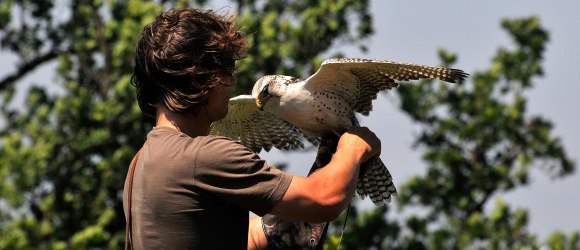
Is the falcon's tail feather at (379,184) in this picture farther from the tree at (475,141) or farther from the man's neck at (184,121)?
the tree at (475,141)

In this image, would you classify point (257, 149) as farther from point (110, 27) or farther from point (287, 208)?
point (110, 27)

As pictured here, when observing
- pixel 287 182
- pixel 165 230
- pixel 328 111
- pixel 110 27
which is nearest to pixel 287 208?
pixel 287 182

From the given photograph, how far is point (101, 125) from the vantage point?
496 inches

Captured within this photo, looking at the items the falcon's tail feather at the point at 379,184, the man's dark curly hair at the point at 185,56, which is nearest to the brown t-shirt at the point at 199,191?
the man's dark curly hair at the point at 185,56

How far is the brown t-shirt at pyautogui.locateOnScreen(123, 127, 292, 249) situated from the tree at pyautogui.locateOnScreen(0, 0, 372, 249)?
27.1ft

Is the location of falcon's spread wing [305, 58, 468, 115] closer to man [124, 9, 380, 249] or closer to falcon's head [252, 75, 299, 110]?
falcon's head [252, 75, 299, 110]

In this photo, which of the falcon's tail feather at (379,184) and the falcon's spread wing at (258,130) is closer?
the falcon's tail feather at (379,184)

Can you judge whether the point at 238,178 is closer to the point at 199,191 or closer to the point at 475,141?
the point at 199,191

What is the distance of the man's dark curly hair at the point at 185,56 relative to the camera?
3234 mm

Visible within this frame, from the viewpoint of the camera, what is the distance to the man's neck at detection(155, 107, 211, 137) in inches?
131

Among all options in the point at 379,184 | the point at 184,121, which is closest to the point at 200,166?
the point at 184,121

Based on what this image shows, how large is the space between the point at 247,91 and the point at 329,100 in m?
6.76

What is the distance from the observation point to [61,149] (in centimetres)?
1285

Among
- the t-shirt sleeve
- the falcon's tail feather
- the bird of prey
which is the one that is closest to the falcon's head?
the bird of prey
